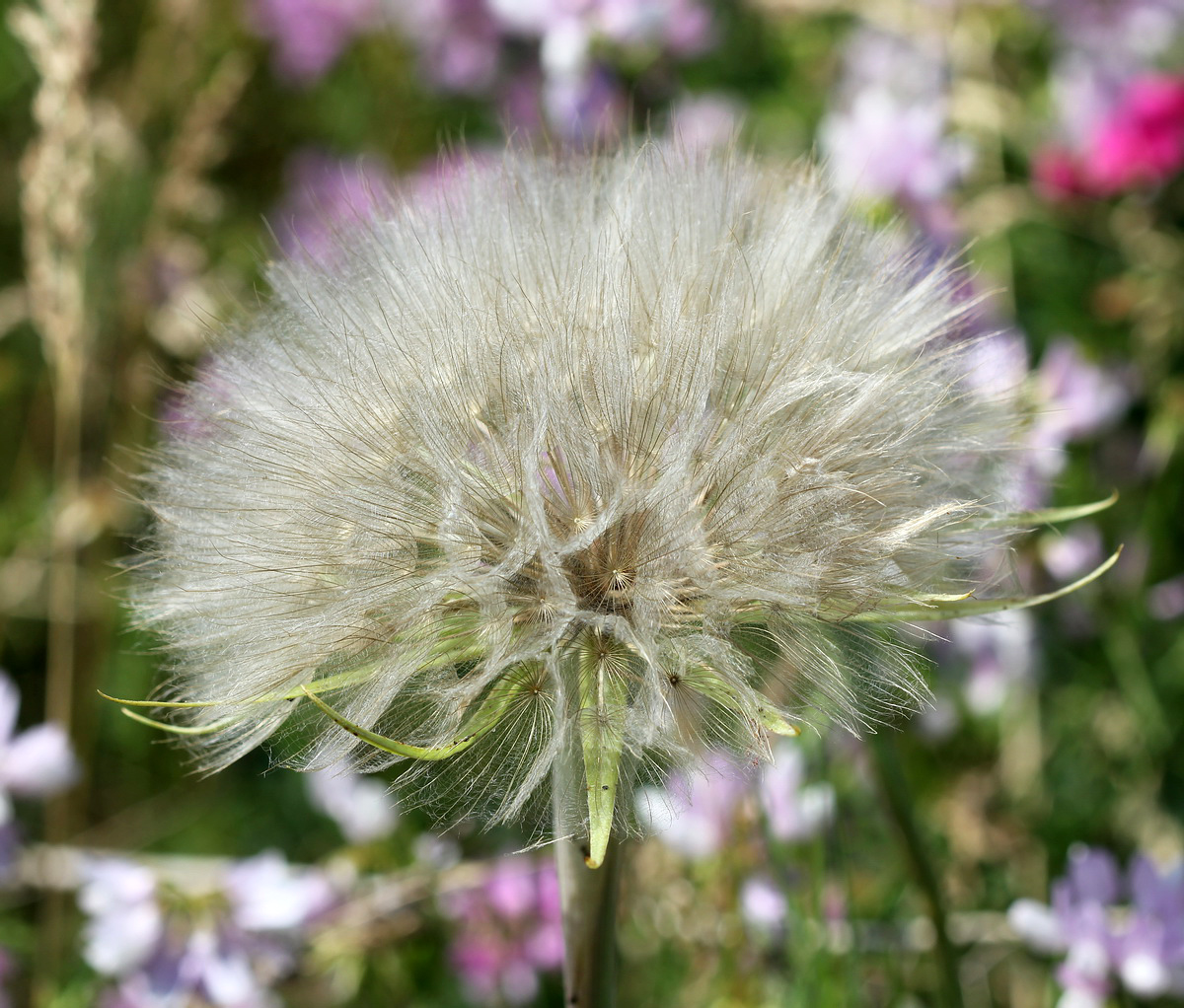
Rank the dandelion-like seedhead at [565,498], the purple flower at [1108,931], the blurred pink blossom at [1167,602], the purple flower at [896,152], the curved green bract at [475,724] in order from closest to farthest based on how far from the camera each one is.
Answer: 1. the curved green bract at [475,724]
2. the dandelion-like seedhead at [565,498]
3. the purple flower at [1108,931]
4. the purple flower at [896,152]
5. the blurred pink blossom at [1167,602]

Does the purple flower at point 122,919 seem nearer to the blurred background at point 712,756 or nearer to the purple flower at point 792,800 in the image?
the blurred background at point 712,756

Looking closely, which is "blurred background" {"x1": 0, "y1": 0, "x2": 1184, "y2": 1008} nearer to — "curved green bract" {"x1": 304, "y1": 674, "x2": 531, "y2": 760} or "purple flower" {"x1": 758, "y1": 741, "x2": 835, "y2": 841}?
"purple flower" {"x1": 758, "y1": 741, "x2": 835, "y2": 841}

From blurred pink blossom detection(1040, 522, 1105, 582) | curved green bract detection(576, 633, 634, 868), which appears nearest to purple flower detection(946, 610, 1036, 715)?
blurred pink blossom detection(1040, 522, 1105, 582)

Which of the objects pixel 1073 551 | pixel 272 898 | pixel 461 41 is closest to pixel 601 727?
pixel 272 898

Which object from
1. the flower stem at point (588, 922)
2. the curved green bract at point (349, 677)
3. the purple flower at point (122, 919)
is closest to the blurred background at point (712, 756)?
the purple flower at point (122, 919)

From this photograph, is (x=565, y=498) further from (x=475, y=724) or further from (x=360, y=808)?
(x=360, y=808)

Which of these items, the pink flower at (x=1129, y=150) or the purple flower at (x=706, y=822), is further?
the pink flower at (x=1129, y=150)
